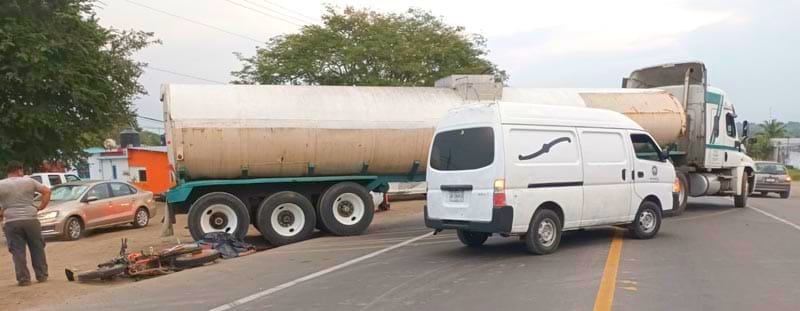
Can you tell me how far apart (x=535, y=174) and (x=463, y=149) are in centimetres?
112

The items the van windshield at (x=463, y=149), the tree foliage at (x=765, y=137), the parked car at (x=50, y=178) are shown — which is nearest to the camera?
the van windshield at (x=463, y=149)

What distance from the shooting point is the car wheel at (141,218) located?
1748 cm

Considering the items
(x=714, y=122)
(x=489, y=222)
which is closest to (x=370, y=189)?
(x=489, y=222)

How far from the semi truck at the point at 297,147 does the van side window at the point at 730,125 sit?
15.6 feet

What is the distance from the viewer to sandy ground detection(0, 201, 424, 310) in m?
8.18

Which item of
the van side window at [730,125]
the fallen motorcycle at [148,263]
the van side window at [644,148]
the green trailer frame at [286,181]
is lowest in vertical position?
the fallen motorcycle at [148,263]

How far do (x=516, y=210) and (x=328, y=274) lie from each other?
272 cm

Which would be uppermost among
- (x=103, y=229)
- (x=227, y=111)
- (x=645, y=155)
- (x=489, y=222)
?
(x=227, y=111)

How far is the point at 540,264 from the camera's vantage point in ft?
28.7

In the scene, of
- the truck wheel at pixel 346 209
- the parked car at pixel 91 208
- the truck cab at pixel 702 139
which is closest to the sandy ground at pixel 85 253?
the parked car at pixel 91 208

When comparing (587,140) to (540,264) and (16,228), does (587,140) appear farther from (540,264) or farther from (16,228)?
(16,228)

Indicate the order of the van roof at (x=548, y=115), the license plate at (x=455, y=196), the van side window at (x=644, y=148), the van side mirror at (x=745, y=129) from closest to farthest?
the van roof at (x=548, y=115), the license plate at (x=455, y=196), the van side window at (x=644, y=148), the van side mirror at (x=745, y=129)

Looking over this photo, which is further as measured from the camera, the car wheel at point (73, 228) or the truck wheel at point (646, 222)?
the car wheel at point (73, 228)

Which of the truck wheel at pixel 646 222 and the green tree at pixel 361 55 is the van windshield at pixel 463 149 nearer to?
the truck wheel at pixel 646 222
